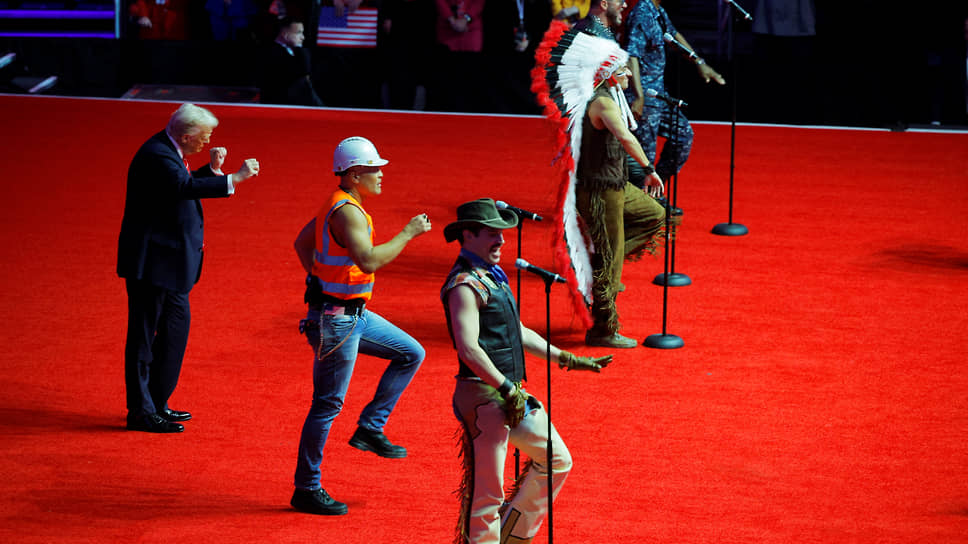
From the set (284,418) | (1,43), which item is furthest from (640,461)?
(1,43)

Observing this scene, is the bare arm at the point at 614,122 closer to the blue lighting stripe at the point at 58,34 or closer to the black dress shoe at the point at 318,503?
the black dress shoe at the point at 318,503

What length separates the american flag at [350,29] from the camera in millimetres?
17984

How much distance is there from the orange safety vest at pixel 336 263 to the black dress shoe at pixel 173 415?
5.74 ft

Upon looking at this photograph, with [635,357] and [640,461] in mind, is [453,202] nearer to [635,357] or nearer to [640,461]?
[635,357]

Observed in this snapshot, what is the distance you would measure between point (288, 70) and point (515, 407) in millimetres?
13192

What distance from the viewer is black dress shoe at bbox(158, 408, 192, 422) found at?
7.20m

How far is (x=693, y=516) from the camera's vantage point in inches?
241

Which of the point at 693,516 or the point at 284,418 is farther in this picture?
the point at 284,418

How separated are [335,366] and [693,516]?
6.25 feet

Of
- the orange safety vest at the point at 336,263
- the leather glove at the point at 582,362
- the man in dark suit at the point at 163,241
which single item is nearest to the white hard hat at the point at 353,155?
the orange safety vest at the point at 336,263

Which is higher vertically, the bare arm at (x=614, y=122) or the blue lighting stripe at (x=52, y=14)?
the blue lighting stripe at (x=52, y=14)

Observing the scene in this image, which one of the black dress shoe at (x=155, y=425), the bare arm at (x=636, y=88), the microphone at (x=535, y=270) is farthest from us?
the bare arm at (x=636, y=88)

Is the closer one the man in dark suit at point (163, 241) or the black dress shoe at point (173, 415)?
the man in dark suit at point (163, 241)

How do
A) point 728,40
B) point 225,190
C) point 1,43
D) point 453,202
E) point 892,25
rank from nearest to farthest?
point 225,190, point 453,202, point 892,25, point 728,40, point 1,43
